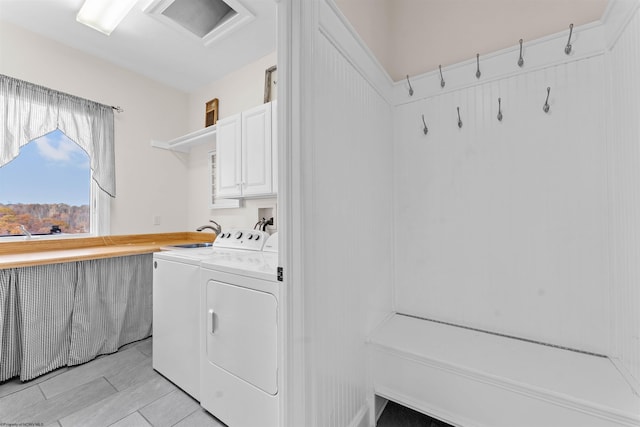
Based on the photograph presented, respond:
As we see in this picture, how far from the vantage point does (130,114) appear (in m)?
2.83

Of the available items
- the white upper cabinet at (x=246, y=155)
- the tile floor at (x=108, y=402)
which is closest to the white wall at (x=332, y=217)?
the tile floor at (x=108, y=402)

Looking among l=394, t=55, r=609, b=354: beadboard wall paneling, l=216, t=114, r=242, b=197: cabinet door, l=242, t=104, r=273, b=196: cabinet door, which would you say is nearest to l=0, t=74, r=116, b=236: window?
l=216, t=114, r=242, b=197: cabinet door

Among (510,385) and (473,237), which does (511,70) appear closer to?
(473,237)

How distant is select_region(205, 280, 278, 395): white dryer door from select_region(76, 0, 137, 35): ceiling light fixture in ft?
7.02

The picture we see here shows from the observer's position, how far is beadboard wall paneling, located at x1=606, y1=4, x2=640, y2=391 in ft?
3.54

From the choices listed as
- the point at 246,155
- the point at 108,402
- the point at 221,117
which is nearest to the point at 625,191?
the point at 246,155

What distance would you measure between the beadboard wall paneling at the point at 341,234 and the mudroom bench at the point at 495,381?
199mm

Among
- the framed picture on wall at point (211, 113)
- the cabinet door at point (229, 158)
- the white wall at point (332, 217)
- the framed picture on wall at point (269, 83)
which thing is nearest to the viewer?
the white wall at point (332, 217)

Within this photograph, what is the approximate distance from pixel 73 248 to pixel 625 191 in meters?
3.87

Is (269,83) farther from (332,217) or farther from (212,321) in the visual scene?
(212,321)

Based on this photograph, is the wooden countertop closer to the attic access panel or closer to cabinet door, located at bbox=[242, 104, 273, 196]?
cabinet door, located at bbox=[242, 104, 273, 196]

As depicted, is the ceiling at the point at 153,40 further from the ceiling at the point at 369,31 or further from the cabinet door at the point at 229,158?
the cabinet door at the point at 229,158

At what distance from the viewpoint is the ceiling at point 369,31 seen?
4.91ft

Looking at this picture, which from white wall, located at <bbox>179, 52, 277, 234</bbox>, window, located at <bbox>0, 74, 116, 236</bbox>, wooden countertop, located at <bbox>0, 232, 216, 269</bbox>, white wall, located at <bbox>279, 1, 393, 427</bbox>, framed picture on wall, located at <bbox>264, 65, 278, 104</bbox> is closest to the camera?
white wall, located at <bbox>279, 1, 393, 427</bbox>
